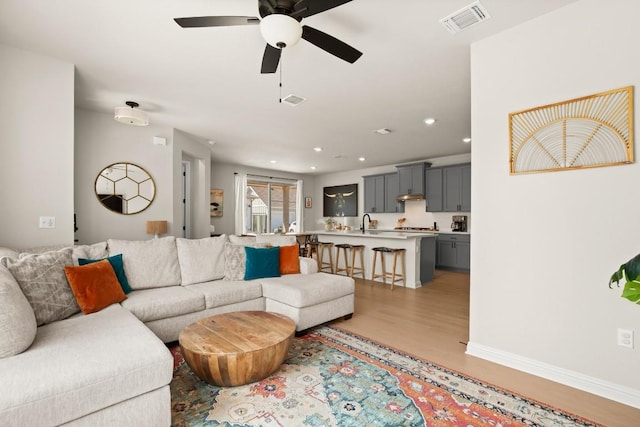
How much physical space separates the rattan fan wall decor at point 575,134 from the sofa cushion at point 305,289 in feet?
6.64

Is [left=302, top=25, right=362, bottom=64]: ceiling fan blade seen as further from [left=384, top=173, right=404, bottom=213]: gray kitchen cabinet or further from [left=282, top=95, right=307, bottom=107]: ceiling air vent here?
[left=384, top=173, right=404, bottom=213]: gray kitchen cabinet

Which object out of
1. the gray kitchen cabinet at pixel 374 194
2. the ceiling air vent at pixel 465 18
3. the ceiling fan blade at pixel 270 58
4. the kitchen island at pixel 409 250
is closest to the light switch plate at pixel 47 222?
the ceiling fan blade at pixel 270 58

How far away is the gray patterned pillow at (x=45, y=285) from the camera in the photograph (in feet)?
6.87

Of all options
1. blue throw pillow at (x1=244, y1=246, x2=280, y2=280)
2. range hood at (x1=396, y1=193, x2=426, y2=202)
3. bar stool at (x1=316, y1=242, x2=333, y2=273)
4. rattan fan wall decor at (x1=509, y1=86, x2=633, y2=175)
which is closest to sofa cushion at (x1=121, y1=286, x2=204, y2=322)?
blue throw pillow at (x1=244, y1=246, x2=280, y2=280)

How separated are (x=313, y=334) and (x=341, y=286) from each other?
0.61 meters

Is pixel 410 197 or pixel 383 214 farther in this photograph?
pixel 383 214

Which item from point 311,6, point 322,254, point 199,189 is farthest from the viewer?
point 322,254

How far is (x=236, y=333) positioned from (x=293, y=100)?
2.83m

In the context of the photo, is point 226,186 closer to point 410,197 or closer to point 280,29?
point 410,197

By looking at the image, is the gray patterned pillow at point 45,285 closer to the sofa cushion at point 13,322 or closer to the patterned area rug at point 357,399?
the sofa cushion at point 13,322

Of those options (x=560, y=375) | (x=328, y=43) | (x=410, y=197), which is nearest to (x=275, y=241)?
(x=328, y=43)

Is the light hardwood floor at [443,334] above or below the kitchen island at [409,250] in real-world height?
below

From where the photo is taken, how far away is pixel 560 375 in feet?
7.22

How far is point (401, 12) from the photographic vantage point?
226cm
